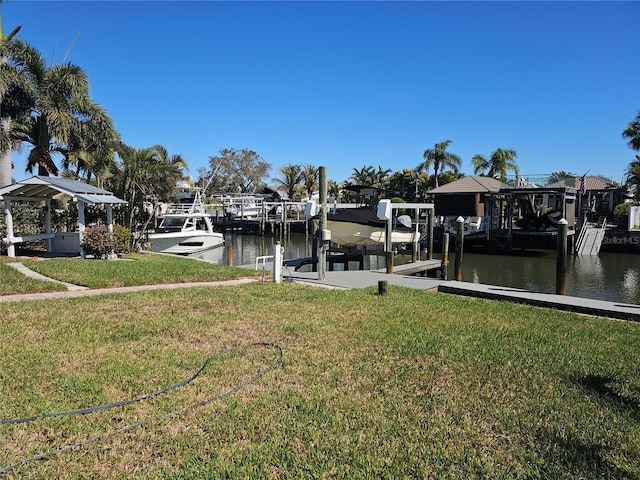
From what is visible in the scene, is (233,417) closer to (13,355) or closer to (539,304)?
(13,355)

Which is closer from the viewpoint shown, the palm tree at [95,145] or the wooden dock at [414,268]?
the wooden dock at [414,268]

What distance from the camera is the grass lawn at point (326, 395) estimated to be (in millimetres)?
3207

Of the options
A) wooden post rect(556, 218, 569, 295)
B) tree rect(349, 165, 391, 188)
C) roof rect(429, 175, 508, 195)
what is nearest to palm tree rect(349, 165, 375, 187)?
tree rect(349, 165, 391, 188)

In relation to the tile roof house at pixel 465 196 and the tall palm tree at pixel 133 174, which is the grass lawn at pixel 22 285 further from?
the tile roof house at pixel 465 196

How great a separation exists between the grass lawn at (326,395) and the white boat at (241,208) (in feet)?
165

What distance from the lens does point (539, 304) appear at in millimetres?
Result: 9422

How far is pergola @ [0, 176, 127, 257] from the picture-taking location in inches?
575

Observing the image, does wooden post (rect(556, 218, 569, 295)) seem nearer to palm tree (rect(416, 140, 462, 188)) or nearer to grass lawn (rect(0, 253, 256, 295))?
grass lawn (rect(0, 253, 256, 295))

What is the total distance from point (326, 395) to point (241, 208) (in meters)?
54.1

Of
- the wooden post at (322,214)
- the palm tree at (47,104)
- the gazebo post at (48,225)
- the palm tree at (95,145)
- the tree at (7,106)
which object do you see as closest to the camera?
the wooden post at (322,214)

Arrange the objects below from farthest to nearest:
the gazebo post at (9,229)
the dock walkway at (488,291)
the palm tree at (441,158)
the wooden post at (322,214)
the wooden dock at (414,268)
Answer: the palm tree at (441,158), the wooden dock at (414,268), the gazebo post at (9,229), the wooden post at (322,214), the dock walkway at (488,291)

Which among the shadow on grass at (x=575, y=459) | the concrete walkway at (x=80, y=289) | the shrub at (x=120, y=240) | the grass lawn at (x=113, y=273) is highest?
the shrub at (x=120, y=240)

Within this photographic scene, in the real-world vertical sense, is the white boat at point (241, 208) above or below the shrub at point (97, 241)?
above

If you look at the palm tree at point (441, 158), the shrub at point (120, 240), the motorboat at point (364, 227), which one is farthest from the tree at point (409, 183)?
the shrub at point (120, 240)
